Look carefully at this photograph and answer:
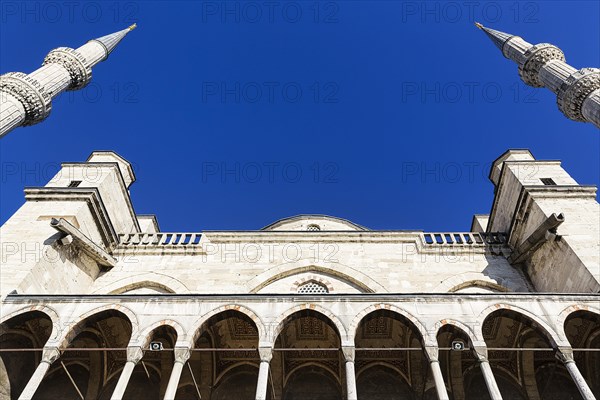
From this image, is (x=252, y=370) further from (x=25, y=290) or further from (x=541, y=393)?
(x=541, y=393)

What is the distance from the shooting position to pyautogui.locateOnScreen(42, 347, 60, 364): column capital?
945 cm

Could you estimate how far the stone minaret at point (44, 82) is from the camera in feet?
48.3

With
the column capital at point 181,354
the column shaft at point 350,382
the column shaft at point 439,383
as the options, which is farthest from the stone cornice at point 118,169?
the column shaft at point 439,383

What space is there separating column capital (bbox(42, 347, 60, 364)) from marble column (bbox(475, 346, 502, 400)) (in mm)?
9577

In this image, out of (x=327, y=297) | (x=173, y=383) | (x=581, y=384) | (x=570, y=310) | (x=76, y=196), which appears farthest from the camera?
(x=76, y=196)

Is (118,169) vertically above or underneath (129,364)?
above

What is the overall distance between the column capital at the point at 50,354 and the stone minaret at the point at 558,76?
59.2 ft

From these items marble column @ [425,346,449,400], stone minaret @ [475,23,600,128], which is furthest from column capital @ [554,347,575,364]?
stone minaret @ [475,23,600,128]

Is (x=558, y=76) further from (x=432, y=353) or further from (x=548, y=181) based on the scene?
(x=432, y=353)

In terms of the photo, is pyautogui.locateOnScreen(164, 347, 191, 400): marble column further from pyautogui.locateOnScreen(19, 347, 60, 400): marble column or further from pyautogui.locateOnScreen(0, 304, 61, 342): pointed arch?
pyautogui.locateOnScreen(0, 304, 61, 342): pointed arch

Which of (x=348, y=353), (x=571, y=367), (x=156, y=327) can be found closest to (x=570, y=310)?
(x=571, y=367)

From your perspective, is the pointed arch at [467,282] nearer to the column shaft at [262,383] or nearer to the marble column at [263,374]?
the marble column at [263,374]

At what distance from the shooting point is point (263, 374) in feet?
30.1

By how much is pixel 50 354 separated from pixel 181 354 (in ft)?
9.87
